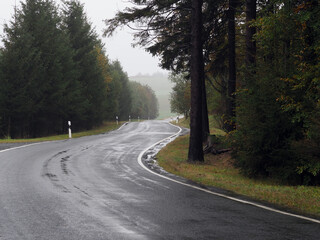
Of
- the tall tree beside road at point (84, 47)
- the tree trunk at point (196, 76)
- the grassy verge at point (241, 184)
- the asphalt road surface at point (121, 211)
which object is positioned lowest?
the grassy verge at point (241, 184)

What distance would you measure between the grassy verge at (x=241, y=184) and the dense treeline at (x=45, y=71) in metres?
15.7

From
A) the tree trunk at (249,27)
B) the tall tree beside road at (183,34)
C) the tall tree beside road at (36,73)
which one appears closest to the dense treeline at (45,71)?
the tall tree beside road at (36,73)

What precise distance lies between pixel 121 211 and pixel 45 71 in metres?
25.3

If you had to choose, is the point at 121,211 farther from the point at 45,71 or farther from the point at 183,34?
the point at 45,71

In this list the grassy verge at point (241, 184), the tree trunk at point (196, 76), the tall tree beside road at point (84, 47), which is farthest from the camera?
the tall tree beside road at point (84, 47)

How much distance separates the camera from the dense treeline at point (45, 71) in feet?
88.0

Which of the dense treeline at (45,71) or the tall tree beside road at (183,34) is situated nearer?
the tall tree beside road at (183,34)

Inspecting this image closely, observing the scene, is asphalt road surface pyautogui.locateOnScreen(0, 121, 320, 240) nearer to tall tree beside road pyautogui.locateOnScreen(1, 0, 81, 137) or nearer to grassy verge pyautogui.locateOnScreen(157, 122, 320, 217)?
grassy verge pyautogui.locateOnScreen(157, 122, 320, 217)

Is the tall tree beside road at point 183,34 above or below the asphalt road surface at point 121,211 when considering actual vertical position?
above

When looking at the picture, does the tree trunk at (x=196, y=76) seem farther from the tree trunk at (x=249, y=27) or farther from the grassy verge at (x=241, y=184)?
the tree trunk at (x=249, y=27)

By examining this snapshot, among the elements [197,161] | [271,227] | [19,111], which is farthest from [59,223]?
[19,111]

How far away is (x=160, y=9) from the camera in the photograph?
49.1 feet

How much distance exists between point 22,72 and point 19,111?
301 centimetres

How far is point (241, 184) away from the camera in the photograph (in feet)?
31.4
